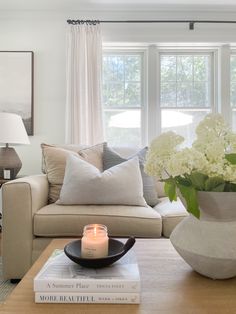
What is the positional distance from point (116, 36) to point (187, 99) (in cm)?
107

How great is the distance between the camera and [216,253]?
0.96m

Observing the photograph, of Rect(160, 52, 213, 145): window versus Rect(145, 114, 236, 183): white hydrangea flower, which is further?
Rect(160, 52, 213, 145): window

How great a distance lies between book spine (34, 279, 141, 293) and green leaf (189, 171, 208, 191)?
0.35 meters

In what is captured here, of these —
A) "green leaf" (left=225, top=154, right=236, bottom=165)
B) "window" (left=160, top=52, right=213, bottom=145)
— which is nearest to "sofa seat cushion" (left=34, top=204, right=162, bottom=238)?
"green leaf" (left=225, top=154, right=236, bottom=165)

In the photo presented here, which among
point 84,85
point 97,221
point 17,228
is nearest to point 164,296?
point 97,221

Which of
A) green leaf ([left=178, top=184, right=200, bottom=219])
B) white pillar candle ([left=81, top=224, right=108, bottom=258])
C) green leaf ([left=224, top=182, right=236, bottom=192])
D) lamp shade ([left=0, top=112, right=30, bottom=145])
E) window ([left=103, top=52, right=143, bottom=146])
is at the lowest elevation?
white pillar candle ([left=81, top=224, right=108, bottom=258])

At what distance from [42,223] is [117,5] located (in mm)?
2492

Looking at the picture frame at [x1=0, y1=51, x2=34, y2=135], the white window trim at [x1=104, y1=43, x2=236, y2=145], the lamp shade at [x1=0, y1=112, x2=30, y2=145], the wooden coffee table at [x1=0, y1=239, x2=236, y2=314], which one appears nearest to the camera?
the wooden coffee table at [x1=0, y1=239, x2=236, y2=314]

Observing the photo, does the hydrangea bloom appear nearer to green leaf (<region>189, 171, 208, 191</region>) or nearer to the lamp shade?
green leaf (<region>189, 171, 208, 191</region>)

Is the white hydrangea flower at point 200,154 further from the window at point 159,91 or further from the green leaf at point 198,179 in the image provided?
the window at point 159,91

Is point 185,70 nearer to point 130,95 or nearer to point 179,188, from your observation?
point 130,95

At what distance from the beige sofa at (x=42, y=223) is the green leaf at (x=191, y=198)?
39.3 inches

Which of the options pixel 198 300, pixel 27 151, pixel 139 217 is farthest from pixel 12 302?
pixel 27 151

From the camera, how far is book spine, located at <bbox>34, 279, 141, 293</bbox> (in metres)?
0.90
